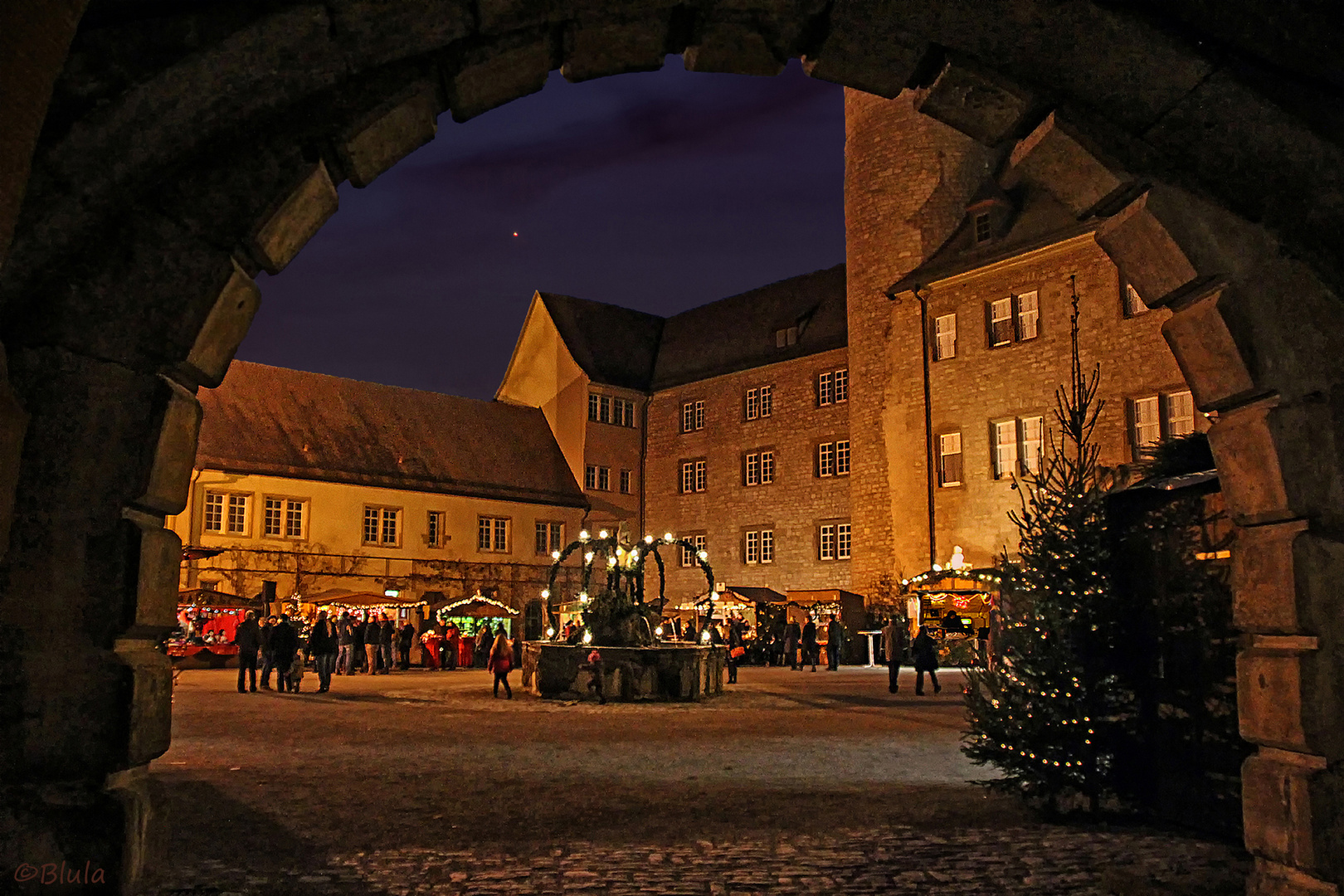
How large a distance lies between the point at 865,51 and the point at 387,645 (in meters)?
26.6

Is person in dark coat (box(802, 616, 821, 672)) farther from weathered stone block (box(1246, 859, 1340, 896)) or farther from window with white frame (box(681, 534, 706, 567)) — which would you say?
weathered stone block (box(1246, 859, 1340, 896))

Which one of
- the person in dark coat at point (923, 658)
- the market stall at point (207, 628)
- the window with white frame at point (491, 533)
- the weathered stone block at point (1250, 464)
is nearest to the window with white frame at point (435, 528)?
the window with white frame at point (491, 533)

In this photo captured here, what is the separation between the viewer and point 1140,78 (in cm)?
535

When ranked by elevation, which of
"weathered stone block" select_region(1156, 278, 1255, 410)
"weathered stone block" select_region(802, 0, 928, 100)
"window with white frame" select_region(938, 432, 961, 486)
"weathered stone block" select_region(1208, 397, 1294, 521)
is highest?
"window with white frame" select_region(938, 432, 961, 486)

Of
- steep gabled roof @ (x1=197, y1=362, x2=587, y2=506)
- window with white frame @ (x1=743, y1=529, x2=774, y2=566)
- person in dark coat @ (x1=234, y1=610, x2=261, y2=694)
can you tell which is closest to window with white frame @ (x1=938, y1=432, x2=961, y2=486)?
window with white frame @ (x1=743, y1=529, x2=774, y2=566)

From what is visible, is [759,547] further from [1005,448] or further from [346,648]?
[346,648]

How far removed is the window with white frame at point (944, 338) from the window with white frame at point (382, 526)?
60.0 feet

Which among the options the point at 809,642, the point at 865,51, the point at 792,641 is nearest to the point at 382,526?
the point at 792,641

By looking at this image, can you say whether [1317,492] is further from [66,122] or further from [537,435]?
[537,435]

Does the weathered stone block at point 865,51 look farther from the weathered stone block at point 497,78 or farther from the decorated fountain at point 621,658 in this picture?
the decorated fountain at point 621,658

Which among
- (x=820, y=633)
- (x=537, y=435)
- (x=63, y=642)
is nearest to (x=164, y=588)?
(x=63, y=642)

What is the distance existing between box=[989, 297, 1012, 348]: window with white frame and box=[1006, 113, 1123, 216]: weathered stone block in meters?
26.7

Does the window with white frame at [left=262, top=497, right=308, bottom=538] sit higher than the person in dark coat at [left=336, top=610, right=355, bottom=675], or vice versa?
the window with white frame at [left=262, top=497, right=308, bottom=538]

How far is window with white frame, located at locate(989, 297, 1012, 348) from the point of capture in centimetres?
3177
